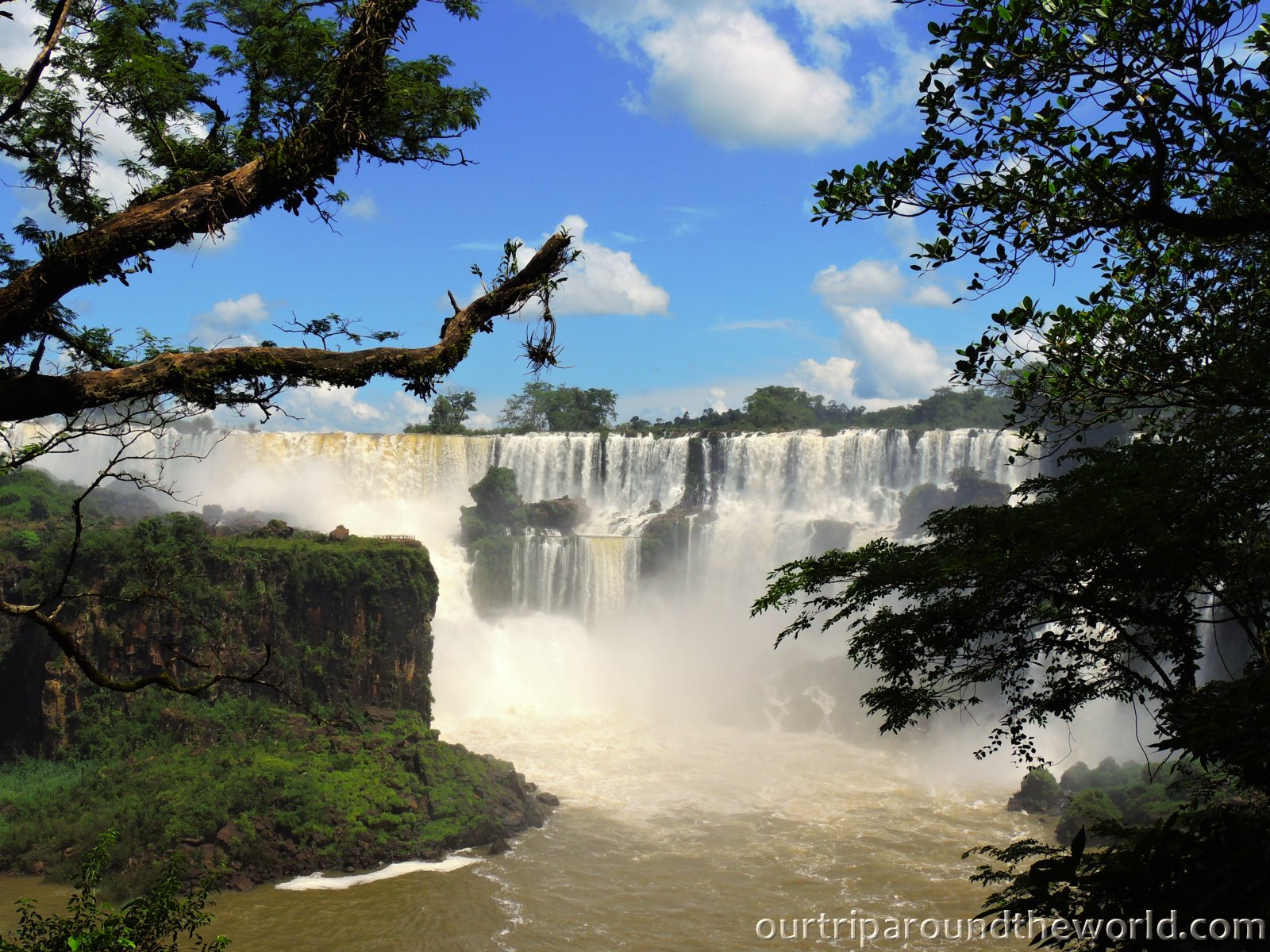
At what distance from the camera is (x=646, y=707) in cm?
2656

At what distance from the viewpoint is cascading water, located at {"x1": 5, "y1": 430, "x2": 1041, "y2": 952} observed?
1388 cm

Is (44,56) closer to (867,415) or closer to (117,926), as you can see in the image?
(117,926)

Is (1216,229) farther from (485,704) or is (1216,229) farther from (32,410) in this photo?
(485,704)

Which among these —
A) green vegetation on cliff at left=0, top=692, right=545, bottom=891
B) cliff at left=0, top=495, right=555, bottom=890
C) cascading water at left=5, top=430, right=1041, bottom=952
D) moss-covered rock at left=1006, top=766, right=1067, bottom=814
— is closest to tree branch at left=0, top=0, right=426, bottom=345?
cliff at left=0, top=495, right=555, bottom=890

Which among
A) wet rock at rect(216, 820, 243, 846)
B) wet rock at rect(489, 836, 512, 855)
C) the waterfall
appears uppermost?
the waterfall

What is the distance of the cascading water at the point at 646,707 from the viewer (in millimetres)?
13875

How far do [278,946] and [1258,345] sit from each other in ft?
42.5

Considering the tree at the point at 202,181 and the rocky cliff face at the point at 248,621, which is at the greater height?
the tree at the point at 202,181

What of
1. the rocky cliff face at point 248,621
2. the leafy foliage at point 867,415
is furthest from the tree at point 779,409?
the rocky cliff face at point 248,621

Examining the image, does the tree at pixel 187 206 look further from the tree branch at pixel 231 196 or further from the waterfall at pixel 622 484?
the waterfall at pixel 622 484

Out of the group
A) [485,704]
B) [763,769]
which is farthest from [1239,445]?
[485,704]

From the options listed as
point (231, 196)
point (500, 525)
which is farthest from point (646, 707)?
point (231, 196)

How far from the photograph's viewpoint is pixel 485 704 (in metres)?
25.0

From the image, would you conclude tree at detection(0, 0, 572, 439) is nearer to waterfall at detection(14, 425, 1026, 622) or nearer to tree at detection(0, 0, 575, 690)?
tree at detection(0, 0, 575, 690)
